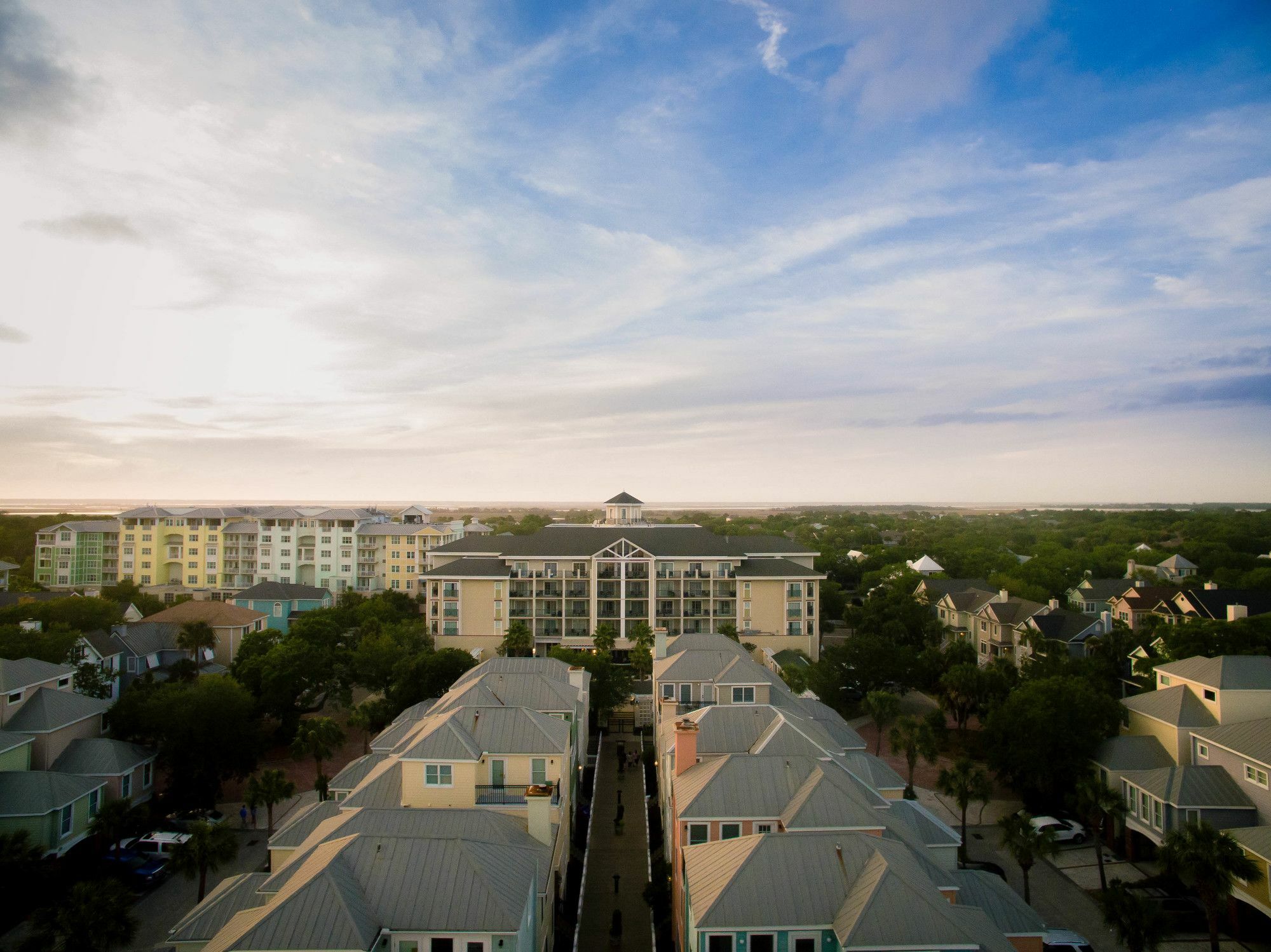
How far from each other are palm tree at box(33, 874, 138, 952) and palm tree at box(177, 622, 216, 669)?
3728 centimetres

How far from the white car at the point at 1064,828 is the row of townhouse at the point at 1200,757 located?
172cm

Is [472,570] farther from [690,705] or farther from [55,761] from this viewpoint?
[55,761]

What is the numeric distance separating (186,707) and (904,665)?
141ft

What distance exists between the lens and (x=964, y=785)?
30.7 meters

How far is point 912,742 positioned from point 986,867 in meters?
5.70

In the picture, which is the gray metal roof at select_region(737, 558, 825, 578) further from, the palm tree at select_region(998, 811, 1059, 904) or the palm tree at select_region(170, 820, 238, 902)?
the palm tree at select_region(170, 820, 238, 902)

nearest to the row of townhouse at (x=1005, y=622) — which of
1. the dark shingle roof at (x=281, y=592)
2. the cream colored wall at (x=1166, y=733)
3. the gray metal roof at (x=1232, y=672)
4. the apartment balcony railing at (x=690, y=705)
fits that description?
the cream colored wall at (x=1166, y=733)

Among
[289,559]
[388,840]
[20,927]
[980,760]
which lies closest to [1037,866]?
[980,760]

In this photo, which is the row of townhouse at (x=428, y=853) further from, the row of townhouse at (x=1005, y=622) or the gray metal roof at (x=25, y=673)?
the row of townhouse at (x=1005, y=622)

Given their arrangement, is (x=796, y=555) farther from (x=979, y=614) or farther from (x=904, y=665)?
(x=904, y=665)

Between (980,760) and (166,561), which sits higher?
(166,561)

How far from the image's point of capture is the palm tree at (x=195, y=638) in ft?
180

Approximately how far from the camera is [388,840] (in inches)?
780

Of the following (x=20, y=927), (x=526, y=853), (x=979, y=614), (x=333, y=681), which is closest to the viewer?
(x=526, y=853)
